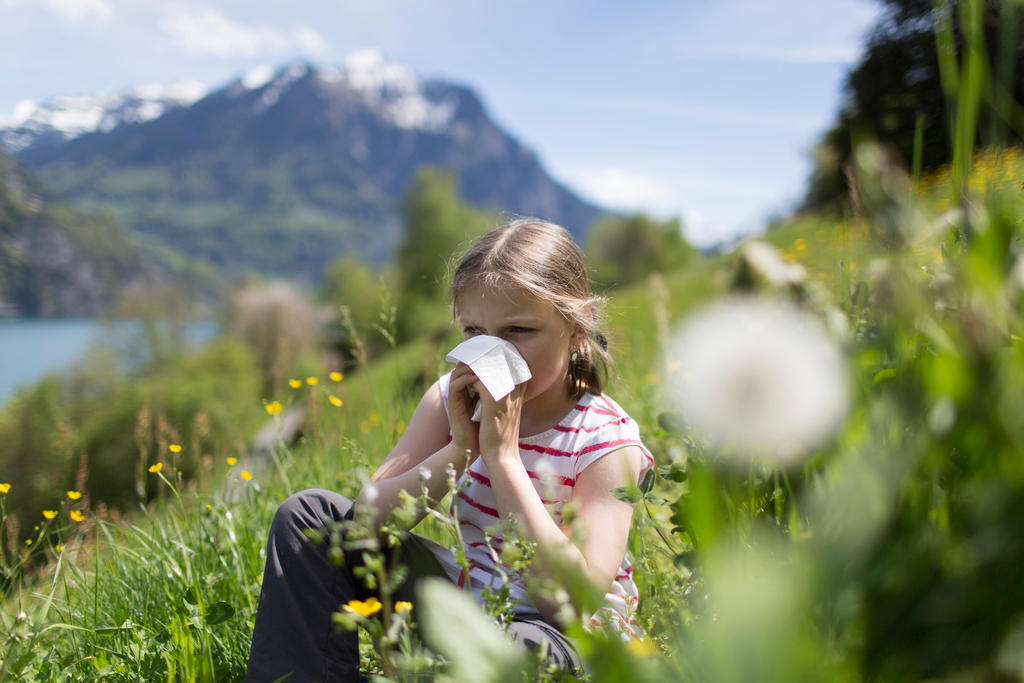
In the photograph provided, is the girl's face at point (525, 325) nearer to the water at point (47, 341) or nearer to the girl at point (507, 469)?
the girl at point (507, 469)

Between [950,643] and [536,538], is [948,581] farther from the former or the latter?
[536,538]

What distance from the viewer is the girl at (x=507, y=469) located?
1364 millimetres

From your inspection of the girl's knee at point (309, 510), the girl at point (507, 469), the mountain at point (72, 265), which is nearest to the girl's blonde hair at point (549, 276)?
the girl at point (507, 469)

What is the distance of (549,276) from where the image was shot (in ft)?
5.78

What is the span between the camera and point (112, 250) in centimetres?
7388

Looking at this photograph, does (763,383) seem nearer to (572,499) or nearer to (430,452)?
(572,499)

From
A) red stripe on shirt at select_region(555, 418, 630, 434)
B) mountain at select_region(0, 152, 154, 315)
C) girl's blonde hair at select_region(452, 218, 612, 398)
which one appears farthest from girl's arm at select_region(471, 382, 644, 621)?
mountain at select_region(0, 152, 154, 315)

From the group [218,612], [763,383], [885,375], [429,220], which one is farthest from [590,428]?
[429,220]

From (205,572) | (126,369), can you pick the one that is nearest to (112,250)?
(126,369)

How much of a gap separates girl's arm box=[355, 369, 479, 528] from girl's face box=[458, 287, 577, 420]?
0.16 metres

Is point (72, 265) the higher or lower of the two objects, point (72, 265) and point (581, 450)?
the lower

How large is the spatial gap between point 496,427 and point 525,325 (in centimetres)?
29

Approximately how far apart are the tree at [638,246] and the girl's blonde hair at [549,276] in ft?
155

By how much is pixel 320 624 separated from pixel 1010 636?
4.21 ft
